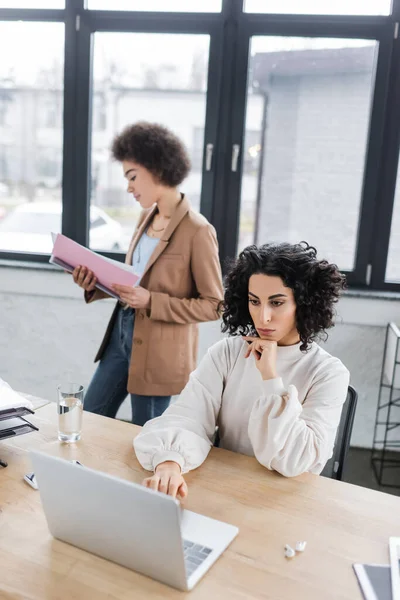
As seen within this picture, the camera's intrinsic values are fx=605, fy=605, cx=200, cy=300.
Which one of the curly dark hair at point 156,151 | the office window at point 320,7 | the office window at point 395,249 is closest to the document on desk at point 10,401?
the curly dark hair at point 156,151

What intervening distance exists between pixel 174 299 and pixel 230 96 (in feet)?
4.32

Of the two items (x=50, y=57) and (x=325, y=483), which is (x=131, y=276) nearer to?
(x=325, y=483)

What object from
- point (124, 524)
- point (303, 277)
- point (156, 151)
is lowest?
point (124, 524)

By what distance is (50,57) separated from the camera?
9.80ft

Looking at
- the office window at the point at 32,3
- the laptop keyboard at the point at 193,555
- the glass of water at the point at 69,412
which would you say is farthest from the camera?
the office window at the point at 32,3

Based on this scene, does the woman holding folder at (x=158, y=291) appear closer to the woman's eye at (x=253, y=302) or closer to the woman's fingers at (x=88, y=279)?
the woman's fingers at (x=88, y=279)

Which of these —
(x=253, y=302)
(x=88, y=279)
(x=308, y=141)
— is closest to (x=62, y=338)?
(x=88, y=279)

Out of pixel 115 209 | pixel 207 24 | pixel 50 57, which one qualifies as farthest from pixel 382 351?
pixel 50 57

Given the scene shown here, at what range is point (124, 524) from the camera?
2.81 ft

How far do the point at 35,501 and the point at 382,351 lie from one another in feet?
6.79

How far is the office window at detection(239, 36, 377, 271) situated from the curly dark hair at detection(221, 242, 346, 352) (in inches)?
56.2

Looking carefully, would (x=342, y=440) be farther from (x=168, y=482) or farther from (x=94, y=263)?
(x=94, y=263)

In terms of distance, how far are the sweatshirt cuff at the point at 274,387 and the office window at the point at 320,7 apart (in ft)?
6.66

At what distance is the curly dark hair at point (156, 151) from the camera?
6.45ft
